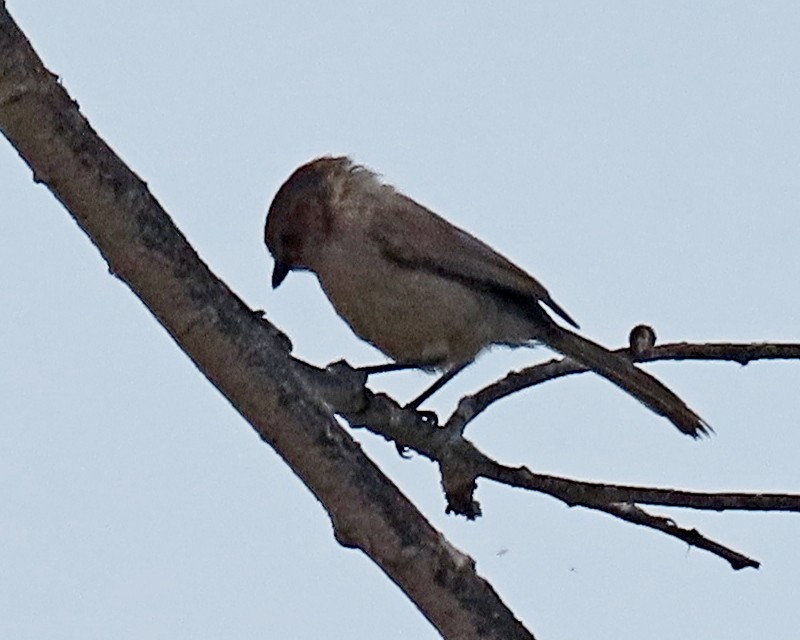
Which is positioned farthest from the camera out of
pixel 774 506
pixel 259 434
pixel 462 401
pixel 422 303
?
pixel 422 303

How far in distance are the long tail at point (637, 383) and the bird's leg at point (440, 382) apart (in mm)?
351

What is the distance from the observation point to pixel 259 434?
2.55 metres

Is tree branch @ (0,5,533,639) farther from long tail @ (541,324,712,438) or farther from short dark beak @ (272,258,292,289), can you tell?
short dark beak @ (272,258,292,289)

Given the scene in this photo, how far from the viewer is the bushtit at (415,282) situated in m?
4.66

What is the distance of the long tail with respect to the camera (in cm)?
446

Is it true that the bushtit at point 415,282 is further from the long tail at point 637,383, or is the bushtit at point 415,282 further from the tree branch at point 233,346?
the tree branch at point 233,346

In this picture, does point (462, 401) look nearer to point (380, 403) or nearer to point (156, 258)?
point (380, 403)

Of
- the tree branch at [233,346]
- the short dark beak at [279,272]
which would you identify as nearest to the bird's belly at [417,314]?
the short dark beak at [279,272]

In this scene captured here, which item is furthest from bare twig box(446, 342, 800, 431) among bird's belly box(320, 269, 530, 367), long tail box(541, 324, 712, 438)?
bird's belly box(320, 269, 530, 367)

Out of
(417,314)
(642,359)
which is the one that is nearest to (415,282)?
(417,314)

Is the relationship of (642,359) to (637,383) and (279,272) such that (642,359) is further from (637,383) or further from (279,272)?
(279,272)

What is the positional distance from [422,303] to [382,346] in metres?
0.19

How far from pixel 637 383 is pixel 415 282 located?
76 cm

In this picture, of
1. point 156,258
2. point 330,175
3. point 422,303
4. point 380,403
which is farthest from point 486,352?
point 156,258
